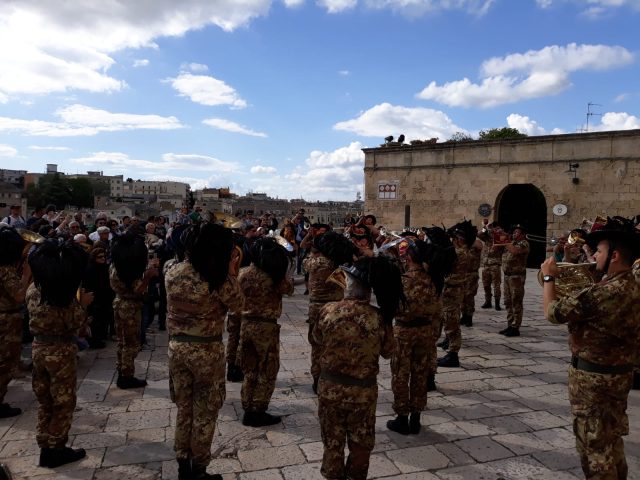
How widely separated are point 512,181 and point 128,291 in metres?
16.0

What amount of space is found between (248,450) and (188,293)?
180cm

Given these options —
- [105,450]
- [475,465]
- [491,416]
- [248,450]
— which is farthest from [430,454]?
[105,450]

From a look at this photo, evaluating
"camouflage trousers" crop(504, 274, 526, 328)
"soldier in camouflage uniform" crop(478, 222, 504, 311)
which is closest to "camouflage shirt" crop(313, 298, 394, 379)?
"camouflage trousers" crop(504, 274, 526, 328)

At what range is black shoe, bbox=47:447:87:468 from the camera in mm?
4242

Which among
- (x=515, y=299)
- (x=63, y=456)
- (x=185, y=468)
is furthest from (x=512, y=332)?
(x=63, y=456)

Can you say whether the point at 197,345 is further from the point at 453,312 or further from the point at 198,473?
the point at 453,312

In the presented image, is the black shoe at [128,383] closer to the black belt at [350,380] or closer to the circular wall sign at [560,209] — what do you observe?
the black belt at [350,380]

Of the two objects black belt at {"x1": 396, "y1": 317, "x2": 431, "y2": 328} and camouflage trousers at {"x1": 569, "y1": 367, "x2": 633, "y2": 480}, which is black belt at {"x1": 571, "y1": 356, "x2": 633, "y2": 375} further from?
black belt at {"x1": 396, "y1": 317, "x2": 431, "y2": 328}

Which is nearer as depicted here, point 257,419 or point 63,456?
point 63,456

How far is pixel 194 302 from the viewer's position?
3838 millimetres

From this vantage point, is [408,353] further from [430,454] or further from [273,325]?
[273,325]

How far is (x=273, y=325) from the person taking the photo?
5109 mm

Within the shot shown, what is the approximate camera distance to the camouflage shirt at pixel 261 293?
507 cm

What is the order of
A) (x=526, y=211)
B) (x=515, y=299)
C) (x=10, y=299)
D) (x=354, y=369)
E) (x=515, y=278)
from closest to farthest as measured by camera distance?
(x=354, y=369) < (x=10, y=299) < (x=515, y=299) < (x=515, y=278) < (x=526, y=211)
